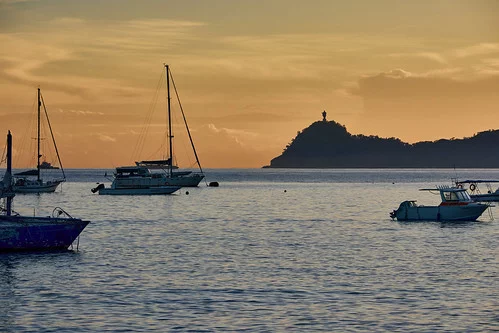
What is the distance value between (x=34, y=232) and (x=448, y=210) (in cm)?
4408

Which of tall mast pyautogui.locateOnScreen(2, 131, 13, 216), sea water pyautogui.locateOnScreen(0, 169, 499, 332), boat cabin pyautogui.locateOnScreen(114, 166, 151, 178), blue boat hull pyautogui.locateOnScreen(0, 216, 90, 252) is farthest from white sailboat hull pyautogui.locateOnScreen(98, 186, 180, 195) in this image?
blue boat hull pyautogui.locateOnScreen(0, 216, 90, 252)

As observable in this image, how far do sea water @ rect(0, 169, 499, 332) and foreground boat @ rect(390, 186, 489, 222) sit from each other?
4968mm

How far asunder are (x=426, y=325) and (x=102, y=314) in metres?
12.6

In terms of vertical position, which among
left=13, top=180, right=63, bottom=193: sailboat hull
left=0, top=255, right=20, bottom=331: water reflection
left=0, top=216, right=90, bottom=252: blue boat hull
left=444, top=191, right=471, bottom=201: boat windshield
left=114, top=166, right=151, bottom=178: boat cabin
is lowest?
left=0, top=255, right=20, bottom=331: water reflection

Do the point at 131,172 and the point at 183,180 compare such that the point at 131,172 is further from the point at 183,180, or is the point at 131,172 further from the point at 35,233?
the point at 35,233

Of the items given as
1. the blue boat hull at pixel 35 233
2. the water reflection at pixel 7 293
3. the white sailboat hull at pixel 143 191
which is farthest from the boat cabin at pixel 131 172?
the water reflection at pixel 7 293

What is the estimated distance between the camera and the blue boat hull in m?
53.5

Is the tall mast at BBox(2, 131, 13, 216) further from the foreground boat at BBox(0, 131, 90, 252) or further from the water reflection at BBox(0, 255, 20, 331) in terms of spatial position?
the water reflection at BBox(0, 255, 20, 331)

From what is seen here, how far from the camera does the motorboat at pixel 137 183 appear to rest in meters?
153

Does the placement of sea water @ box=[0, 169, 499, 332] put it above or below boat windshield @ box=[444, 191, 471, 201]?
below

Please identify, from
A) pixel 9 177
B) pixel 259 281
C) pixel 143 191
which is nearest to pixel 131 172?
pixel 143 191

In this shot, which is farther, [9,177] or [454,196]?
[454,196]

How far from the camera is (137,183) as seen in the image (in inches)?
6142

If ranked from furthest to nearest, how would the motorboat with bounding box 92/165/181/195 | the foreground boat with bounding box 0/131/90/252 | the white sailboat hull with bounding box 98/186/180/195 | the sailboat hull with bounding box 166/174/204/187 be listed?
the sailboat hull with bounding box 166/174/204/187 → the motorboat with bounding box 92/165/181/195 → the white sailboat hull with bounding box 98/186/180/195 → the foreground boat with bounding box 0/131/90/252
